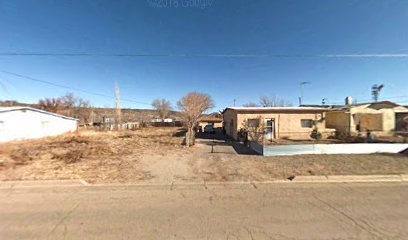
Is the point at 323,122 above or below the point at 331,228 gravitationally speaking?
→ above

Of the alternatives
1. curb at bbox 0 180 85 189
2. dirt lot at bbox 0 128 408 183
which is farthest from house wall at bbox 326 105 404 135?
curb at bbox 0 180 85 189

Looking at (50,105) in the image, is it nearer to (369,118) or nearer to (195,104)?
(195,104)

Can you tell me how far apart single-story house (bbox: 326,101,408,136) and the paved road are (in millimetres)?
16540

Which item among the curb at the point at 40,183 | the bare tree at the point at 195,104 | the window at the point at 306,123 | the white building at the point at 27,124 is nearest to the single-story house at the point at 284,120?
the window at the point at 306,123

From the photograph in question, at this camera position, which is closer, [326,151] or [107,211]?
[107,211]

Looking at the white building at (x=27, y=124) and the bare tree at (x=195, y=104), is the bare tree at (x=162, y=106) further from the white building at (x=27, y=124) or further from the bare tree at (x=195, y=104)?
the white building at (x=27, y=124)

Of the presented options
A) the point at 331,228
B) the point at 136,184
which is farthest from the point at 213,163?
the point at 331,228

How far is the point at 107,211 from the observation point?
4.60 meters

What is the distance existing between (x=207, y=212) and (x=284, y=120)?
54.2 ft

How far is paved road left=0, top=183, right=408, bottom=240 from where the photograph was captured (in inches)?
144

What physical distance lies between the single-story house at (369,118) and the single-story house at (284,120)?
109 inches

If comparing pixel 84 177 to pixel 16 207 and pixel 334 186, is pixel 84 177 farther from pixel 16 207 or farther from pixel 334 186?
pixel 334 186

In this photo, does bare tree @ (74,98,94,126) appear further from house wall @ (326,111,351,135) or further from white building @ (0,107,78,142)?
house wall @ (326,111,351,135)

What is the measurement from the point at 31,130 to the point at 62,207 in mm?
26590
